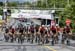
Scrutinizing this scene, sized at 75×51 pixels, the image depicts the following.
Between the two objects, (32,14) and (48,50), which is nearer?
(48,50)

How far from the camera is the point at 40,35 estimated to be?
3162 centimetres

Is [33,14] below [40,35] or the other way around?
below

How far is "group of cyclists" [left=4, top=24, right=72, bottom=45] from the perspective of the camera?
30922 mm

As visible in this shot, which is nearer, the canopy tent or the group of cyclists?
the group of cyclists

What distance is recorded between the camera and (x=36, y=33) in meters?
32.2

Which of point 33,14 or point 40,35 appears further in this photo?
point 33,14

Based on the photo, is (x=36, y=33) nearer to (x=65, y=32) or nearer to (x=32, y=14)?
(x=65, y=32)

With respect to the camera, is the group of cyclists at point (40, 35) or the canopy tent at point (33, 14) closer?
the group of cyclists at point (40, 35)

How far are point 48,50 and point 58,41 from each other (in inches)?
391

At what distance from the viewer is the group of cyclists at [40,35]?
30.9 metres

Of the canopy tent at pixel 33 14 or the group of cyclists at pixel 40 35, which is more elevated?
the group of cyclists at pixel 40 35

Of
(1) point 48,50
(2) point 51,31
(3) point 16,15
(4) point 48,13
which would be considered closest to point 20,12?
(3) point 16,15

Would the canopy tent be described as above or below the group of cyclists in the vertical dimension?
below

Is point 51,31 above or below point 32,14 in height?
above
